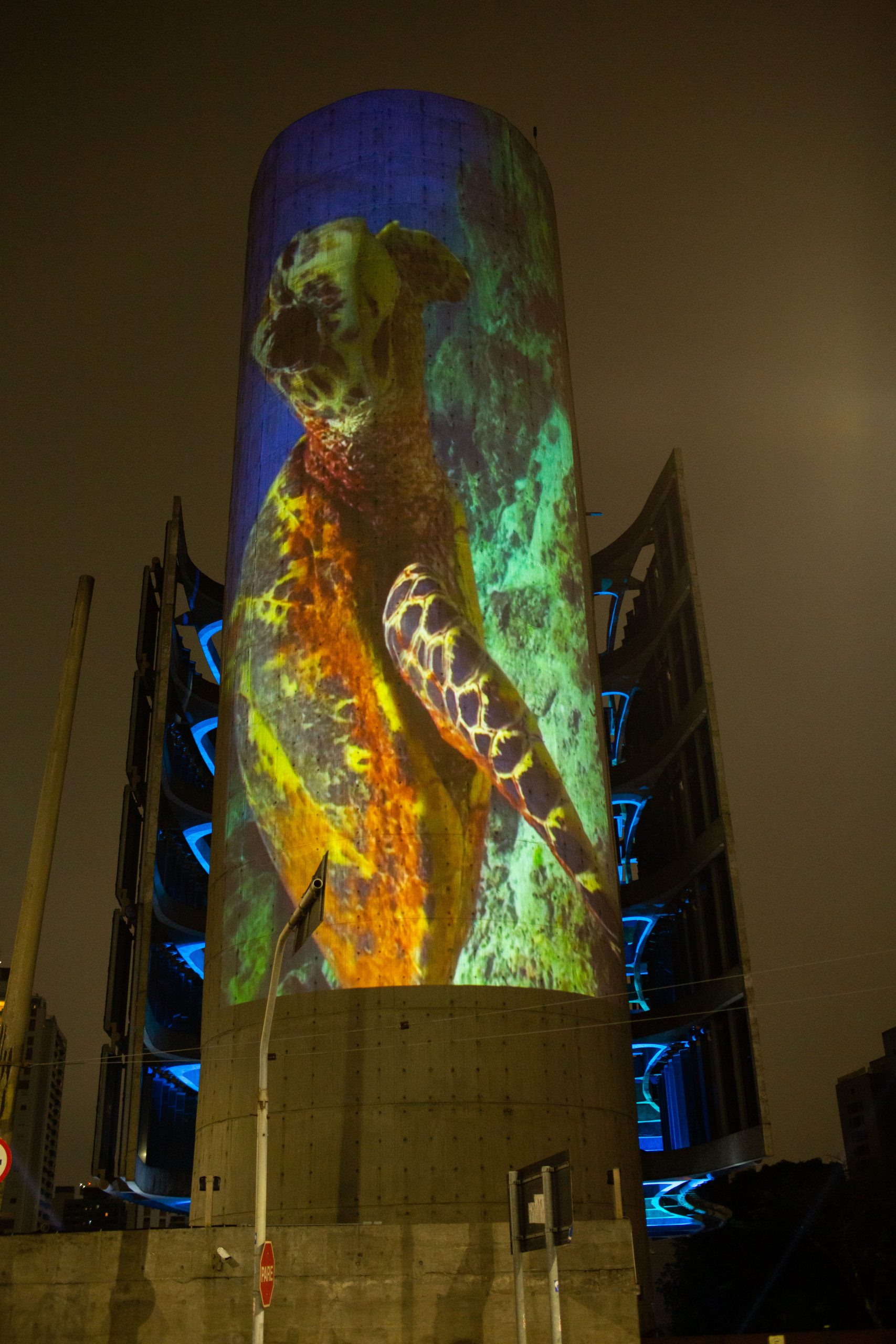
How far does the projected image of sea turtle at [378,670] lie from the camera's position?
30828 millimetres

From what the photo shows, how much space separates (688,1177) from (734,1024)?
6.07 meters

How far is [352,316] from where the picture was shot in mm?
37250

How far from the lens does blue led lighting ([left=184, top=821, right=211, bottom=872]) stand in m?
47.8

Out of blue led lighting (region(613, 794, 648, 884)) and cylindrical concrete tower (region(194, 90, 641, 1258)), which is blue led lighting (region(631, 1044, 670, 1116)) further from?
cylindrical concrete tower (region(194, 90, 641, 1258))

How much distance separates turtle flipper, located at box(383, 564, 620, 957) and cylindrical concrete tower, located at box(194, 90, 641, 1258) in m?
0.08

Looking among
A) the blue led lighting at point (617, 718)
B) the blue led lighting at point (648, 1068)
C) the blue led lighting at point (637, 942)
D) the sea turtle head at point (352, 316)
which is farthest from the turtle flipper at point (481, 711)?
the blue led lighting at point (617, 718)

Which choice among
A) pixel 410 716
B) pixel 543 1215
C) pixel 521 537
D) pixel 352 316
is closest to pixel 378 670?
pixel 410 716

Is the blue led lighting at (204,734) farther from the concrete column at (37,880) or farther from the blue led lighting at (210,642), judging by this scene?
the concrete column at (37,880)

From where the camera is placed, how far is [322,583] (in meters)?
34.4

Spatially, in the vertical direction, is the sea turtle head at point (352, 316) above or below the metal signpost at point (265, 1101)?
above

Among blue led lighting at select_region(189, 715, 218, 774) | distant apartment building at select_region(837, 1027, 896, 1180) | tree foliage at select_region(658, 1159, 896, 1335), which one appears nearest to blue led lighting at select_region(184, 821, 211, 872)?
blue led lighting at select_region(189, 715, 218, 774)

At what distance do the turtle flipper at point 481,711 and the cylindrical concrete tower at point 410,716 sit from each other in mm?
78

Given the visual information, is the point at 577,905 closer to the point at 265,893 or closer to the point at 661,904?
the point at 265,893

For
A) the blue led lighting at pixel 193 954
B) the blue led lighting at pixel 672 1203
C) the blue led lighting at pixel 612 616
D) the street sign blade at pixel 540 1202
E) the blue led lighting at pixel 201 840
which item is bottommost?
the street sign blade at pixel 540 1202
